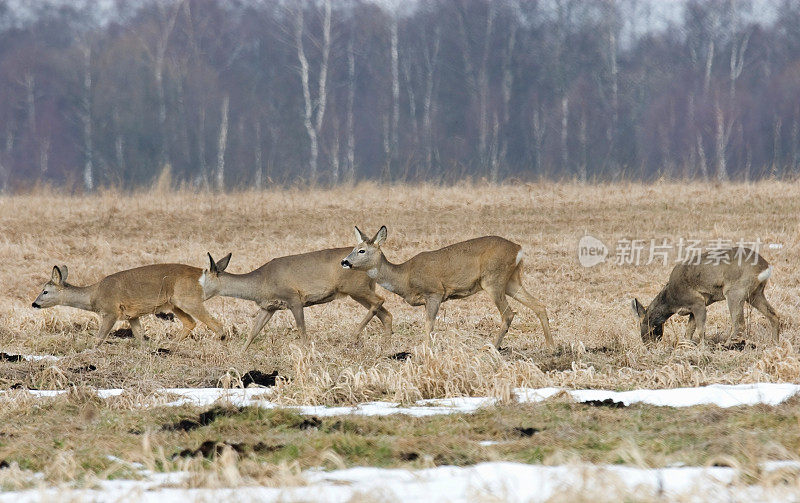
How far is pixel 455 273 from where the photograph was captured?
12508mm

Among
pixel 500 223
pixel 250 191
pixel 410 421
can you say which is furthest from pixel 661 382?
pixel 250 191

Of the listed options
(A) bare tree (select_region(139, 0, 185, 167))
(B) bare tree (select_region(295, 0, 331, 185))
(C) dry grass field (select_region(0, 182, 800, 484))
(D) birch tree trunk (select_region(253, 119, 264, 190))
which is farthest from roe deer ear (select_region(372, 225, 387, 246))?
(A) bare tree (select_region(139, 0, 185, 167))

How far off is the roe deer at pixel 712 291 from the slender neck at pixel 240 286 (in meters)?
4.55

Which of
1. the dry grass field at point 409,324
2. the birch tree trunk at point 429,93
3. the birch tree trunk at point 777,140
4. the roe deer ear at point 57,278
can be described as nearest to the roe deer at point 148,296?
the dry grass field at point 409,324

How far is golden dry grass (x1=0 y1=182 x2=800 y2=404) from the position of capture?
357 inches

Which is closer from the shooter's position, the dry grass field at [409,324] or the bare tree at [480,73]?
the dry grass field at [409,324]

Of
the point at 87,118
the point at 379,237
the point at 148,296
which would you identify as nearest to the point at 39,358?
the point at 148,296

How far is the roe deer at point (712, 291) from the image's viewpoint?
1194 centimetres

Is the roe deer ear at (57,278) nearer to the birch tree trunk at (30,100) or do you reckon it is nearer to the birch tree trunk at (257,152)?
the birch tree trunk at (257,152)

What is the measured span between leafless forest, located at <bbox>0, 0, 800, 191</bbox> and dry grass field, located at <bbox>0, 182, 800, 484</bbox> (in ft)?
75.1

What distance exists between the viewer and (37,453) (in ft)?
21.7

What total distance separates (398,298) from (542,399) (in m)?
8.50

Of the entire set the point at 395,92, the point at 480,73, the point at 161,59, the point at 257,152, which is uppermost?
the point at 161,59

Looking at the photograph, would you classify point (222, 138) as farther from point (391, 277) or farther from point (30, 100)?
point (391, 277)
